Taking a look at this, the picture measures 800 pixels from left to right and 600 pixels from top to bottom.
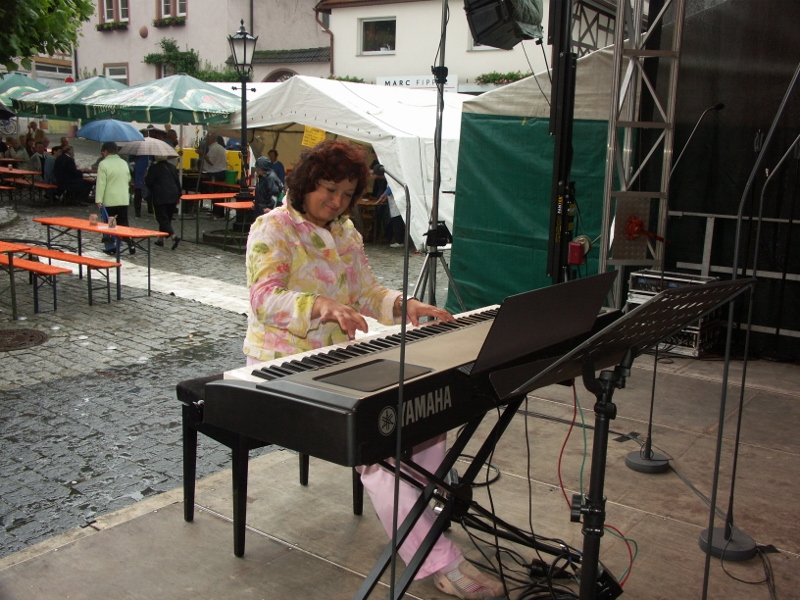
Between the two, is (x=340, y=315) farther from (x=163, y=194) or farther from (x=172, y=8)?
(x=172, y=8)

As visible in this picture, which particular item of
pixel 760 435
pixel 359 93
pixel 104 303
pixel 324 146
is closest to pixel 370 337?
pixel 324 146

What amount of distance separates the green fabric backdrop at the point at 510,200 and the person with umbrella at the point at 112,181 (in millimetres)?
5479

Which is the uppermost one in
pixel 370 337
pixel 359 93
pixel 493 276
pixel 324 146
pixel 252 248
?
pixel 359 93

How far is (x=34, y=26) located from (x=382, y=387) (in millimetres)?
8875

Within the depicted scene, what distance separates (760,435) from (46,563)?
3.71m

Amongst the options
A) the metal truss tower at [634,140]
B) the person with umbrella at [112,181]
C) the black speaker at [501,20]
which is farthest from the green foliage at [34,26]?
the metal truss tower at [634,140]

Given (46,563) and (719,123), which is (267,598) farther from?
(719,123)

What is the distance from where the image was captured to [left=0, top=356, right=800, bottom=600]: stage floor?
259cm

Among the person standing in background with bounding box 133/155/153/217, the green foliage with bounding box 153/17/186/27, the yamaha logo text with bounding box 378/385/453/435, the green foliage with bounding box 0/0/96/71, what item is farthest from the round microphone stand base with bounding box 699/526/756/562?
the green foliage with bounding box 153/17/186/27

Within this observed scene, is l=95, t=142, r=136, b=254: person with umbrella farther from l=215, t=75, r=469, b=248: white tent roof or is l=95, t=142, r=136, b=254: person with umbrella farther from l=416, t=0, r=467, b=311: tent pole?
l=416, t=0, r=467, b=311: tent pole

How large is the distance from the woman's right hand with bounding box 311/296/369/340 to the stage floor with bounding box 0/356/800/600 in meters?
0.93

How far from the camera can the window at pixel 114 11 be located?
94.6 ft

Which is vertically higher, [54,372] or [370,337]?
[370,337]

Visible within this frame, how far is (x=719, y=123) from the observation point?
254 inches
